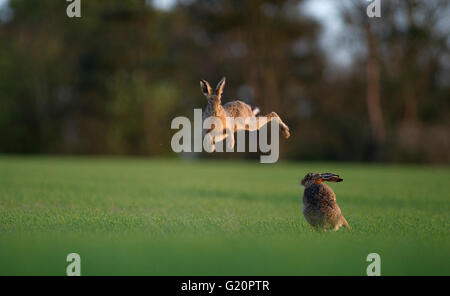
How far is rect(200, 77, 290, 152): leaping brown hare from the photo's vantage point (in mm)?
5914

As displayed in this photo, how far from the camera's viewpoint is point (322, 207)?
589 centimetres

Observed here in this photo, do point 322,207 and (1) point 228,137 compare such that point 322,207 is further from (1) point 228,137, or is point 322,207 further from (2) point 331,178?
(1) point 228,137

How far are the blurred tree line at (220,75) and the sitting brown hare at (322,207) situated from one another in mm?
24137

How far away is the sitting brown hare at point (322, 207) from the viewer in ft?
19.3

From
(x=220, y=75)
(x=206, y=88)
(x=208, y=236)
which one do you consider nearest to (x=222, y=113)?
(x=206, y=88)

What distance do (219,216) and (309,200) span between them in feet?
5.72

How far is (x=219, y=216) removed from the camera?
23.9 feet

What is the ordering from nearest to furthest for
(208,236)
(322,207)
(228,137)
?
(208,236) → (322,207) → (228,137)

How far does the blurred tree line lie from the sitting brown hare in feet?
79.2

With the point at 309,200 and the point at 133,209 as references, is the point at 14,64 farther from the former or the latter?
the point at 309,200

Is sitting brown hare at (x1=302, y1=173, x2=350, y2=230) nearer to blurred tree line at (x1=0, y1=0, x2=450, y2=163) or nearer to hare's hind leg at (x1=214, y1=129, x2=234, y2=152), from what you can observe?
hare's hind leg at (x1=214, y1=129, x2=234, y2=152)

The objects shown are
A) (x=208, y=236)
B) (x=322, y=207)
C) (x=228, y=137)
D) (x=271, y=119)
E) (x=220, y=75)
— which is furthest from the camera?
(x=220, y=75)

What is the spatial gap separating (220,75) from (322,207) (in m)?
31.8
